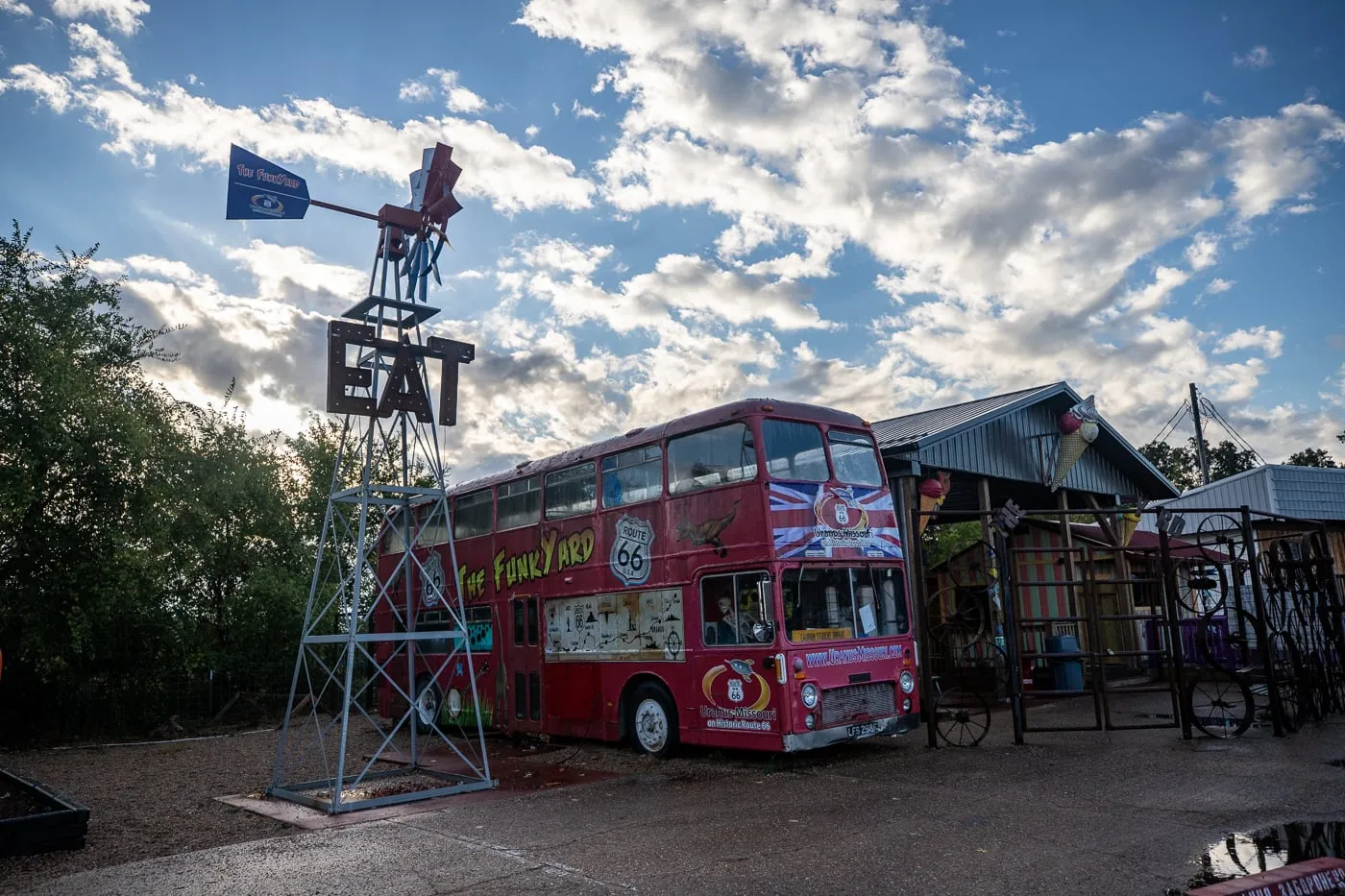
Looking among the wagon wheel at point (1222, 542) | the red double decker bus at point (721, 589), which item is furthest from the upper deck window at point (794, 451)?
the wagon wheel at point (1222, 542)

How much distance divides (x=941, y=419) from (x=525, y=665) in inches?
385

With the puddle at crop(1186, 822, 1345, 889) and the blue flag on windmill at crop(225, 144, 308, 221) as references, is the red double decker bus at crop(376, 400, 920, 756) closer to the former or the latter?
the blue flag on windmill at crop(225, 144, 308, 221)

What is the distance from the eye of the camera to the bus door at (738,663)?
10.8 meters

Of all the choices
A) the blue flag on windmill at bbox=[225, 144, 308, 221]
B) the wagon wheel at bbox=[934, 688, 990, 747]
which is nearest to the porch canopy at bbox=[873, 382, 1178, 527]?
the wagon wheel at bbox=[934, 688, 990, 747]

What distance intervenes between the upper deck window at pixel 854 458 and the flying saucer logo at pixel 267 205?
6.79m

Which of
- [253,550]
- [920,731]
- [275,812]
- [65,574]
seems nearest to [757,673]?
[920,731]

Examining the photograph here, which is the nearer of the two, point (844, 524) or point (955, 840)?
point (955, 840)

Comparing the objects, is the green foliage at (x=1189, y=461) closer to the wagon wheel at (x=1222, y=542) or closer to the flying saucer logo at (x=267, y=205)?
the wagon wheel at (x=1222, y=542)

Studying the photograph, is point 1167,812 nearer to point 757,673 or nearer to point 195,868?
point 757,673

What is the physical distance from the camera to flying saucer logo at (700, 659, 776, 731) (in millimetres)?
10867

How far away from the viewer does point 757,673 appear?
11.0m

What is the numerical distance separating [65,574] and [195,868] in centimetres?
1221

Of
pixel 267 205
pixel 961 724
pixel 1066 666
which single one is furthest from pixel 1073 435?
pixel 267 205

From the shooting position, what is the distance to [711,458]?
38.7ft
